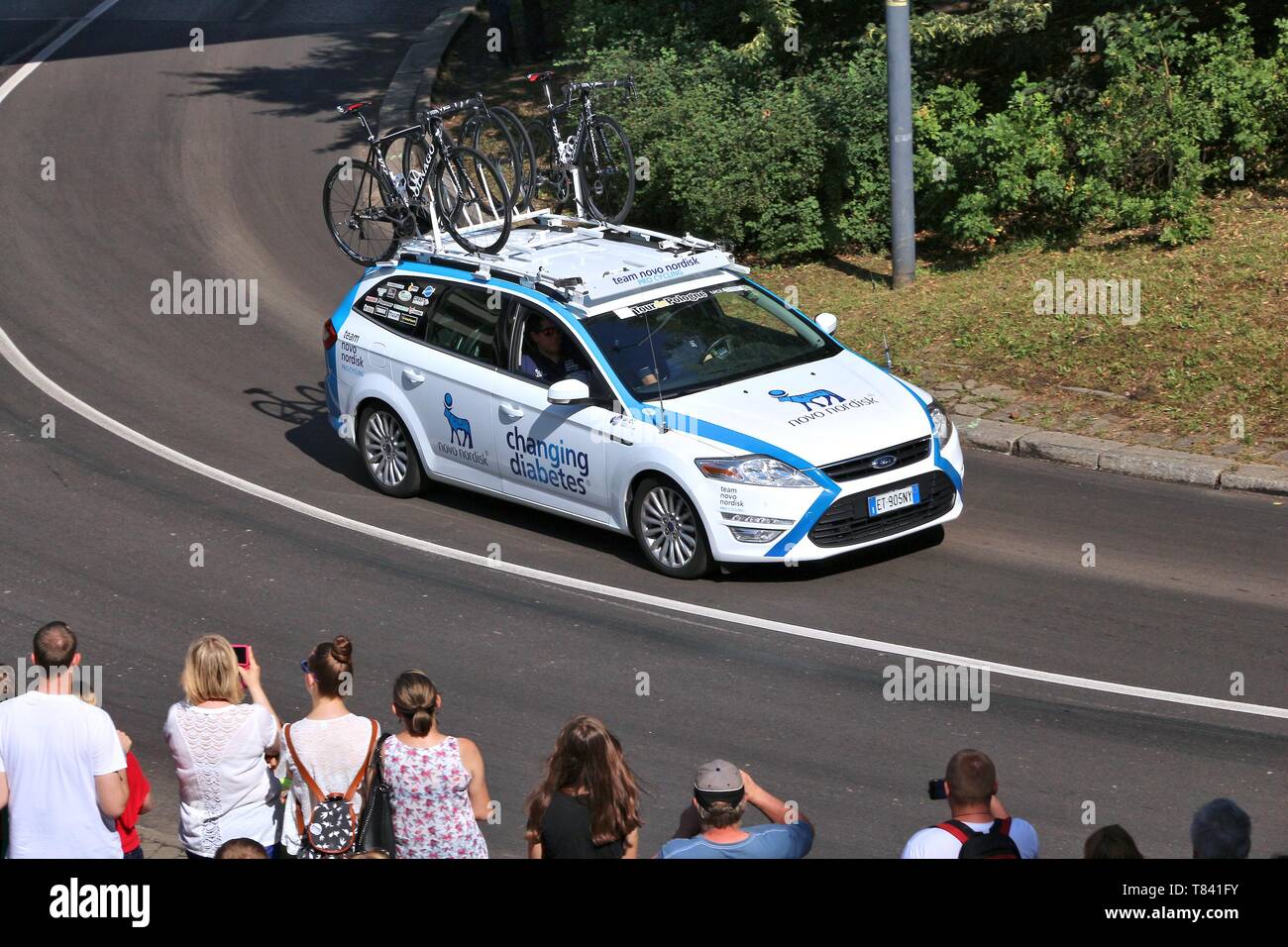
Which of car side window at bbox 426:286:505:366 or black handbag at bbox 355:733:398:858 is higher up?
car side window at bbox 426:286:505:366

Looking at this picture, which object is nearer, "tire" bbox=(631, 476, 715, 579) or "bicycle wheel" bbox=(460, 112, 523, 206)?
"tire" bbox=(631, 476, 715, 579)

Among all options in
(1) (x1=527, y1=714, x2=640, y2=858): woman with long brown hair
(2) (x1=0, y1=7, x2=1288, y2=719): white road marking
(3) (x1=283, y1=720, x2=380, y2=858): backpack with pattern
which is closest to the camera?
(1) (x1=527, y1=714, x2=640, y2=858): woman with long brown hair

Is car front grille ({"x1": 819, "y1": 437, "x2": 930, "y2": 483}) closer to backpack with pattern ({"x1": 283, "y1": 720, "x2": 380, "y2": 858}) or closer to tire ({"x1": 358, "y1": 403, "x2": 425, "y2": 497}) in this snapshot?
tire ({"x1": 358, "y1": 403, "x2": 425, "y2": 497})

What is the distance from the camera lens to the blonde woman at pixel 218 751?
263 inches

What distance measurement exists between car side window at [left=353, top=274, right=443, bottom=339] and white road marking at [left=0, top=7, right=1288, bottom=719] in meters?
1.58

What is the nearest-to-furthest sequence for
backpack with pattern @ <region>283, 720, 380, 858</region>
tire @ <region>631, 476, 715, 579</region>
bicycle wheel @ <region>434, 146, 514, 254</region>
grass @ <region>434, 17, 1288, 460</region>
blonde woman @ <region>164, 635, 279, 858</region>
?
backpack with pattern @ <region>283, 720, 380, 858</region> → blonde woman @ <region>164, 635, 279, 858</region> → tire @ <region>631, 476, 715, 579</region> → bicycle wheel @ <region>434, 146, 514, 254</region> → grass @ <region>434, 17, 1288, 460</region>

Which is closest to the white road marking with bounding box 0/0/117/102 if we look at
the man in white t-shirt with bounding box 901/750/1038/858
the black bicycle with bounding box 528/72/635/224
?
the black bicycle with bounding box 528/72/635/224

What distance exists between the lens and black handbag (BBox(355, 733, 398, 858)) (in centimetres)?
654

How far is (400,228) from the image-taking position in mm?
14750

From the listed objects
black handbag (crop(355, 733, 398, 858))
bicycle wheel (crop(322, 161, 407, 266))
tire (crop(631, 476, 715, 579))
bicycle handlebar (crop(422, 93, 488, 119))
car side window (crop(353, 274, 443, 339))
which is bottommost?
black handbag (crop(355, 733, 398, 858))

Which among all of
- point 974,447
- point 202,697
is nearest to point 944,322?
point 974,447

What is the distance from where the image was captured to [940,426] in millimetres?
11578
